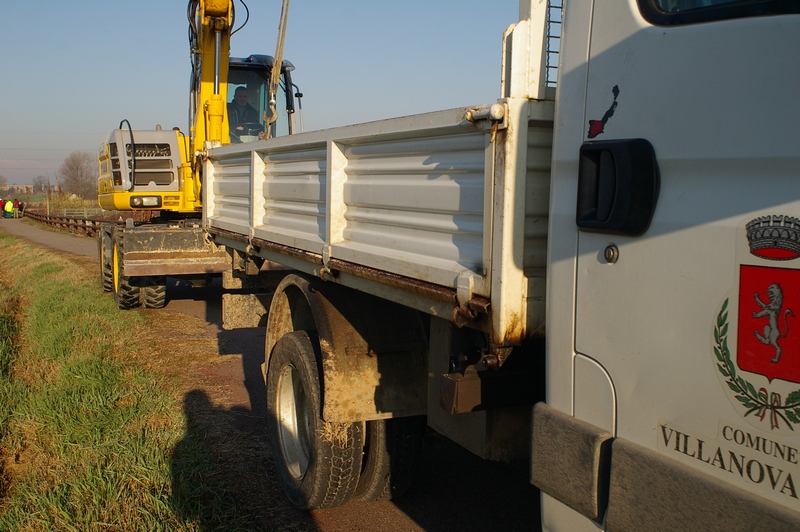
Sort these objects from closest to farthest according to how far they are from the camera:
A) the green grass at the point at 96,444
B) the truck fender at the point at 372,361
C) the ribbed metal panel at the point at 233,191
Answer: the truck fender at the point at 372,361
the green grass at the point at 96,444
the ribbed metal panel at the point at 233,191

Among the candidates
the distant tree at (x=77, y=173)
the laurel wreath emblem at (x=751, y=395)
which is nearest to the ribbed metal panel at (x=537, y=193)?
the laurel wreath emblem at (x=751, y=395)

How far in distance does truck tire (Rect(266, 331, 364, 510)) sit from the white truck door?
1889 mm

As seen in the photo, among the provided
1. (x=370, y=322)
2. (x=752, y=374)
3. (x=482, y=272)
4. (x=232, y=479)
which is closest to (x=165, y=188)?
(x=232, y=479)

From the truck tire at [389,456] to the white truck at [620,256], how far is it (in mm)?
660

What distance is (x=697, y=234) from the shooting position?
5.81ft

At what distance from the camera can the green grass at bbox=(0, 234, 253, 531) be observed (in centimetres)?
398

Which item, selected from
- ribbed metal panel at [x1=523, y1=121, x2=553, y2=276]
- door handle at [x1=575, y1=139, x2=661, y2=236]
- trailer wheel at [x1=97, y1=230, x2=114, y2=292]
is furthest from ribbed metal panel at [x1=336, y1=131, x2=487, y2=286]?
trailer wheel at [x1=97, y1=230, x2=114, y2=292]

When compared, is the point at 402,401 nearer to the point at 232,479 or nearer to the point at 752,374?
the point at 232,479

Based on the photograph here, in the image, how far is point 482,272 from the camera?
94.0 inches

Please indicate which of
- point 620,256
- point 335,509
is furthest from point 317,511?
point 620,256

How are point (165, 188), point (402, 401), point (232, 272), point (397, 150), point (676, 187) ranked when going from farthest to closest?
1. point (165, 188)
2. point (232, 272)
3. point (402, 401)
4. point (397, 150)
5. point (676, 187)

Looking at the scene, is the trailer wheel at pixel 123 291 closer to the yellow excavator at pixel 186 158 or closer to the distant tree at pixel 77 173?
the yellow excavator at pixel 186 158

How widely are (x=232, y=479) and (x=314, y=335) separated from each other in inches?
47.4

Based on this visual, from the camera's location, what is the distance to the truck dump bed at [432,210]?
228cm
